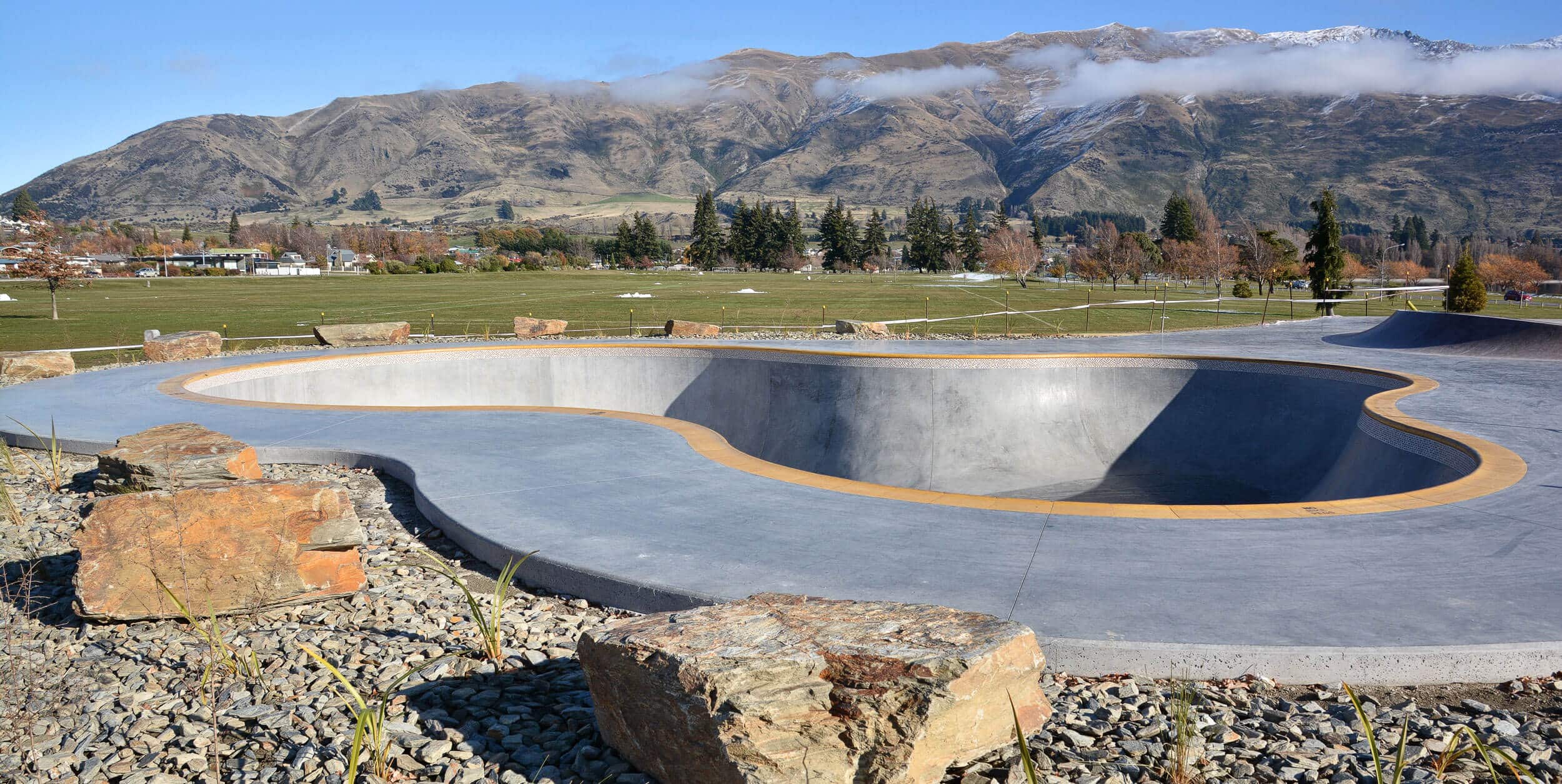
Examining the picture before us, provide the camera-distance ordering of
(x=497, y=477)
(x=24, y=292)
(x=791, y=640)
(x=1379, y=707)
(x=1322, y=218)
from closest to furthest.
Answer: (x=791, y=640), (x=1379, y=707), (x=497, y=477), (x=1322, y=218), (x=24, y=292)

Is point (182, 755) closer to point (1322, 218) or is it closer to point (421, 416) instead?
point (421, 416)

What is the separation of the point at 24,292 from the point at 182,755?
6606 centimetres

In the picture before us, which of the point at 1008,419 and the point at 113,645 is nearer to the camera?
the point at 113,645

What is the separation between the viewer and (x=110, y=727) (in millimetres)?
4039

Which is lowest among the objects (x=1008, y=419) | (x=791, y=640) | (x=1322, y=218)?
(x=1008, y=419)

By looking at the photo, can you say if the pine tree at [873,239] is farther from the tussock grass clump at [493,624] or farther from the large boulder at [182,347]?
the tussock grass clump at [493,624]

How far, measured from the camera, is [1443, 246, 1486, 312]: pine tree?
30750mm

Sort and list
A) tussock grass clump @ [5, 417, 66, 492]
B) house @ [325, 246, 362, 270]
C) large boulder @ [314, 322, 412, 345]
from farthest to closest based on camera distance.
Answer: house @ [325, 246, 362, 270]
large boulder @ [314, 322, 412, 345]
tussock grass clump @ [5, 417, 66, 492]

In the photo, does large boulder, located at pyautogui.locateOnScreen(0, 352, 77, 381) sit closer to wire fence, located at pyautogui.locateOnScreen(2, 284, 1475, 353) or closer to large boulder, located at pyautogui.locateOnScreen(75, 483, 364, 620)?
wire fence, located at pyautogui.locateOnScreen(2, 284, 1475, 353)

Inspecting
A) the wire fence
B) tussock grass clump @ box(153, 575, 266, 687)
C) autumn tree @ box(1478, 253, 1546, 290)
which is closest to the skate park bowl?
the wire fence

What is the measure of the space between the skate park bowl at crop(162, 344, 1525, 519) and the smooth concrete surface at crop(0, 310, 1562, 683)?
4.24 metres

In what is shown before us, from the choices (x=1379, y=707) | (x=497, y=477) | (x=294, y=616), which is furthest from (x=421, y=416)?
(x=1379, y=707)

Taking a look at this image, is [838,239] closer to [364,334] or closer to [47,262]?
[47,262]

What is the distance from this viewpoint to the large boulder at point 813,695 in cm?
312
